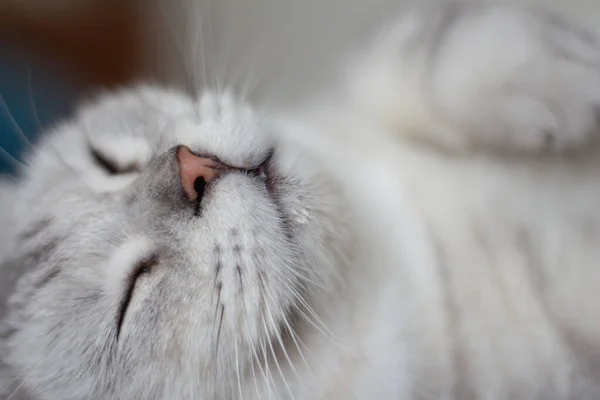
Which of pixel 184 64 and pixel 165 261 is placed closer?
pixel 165 261

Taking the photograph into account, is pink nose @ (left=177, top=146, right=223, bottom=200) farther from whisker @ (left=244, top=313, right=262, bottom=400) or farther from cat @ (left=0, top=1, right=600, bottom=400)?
whisker @ (left=244, top=313, right=262, bottom=400)

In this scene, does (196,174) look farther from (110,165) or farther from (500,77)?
(500,77)

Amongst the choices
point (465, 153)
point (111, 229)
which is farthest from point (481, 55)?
point (111, 229)

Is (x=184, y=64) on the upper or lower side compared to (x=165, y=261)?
upper

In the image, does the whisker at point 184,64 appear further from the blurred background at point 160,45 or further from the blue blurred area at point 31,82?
the blue blurred area at point 31,82

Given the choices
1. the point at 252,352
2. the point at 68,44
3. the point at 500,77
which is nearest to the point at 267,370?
the point at 252,352

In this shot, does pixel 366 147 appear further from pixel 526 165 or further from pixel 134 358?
pixel 134 358
